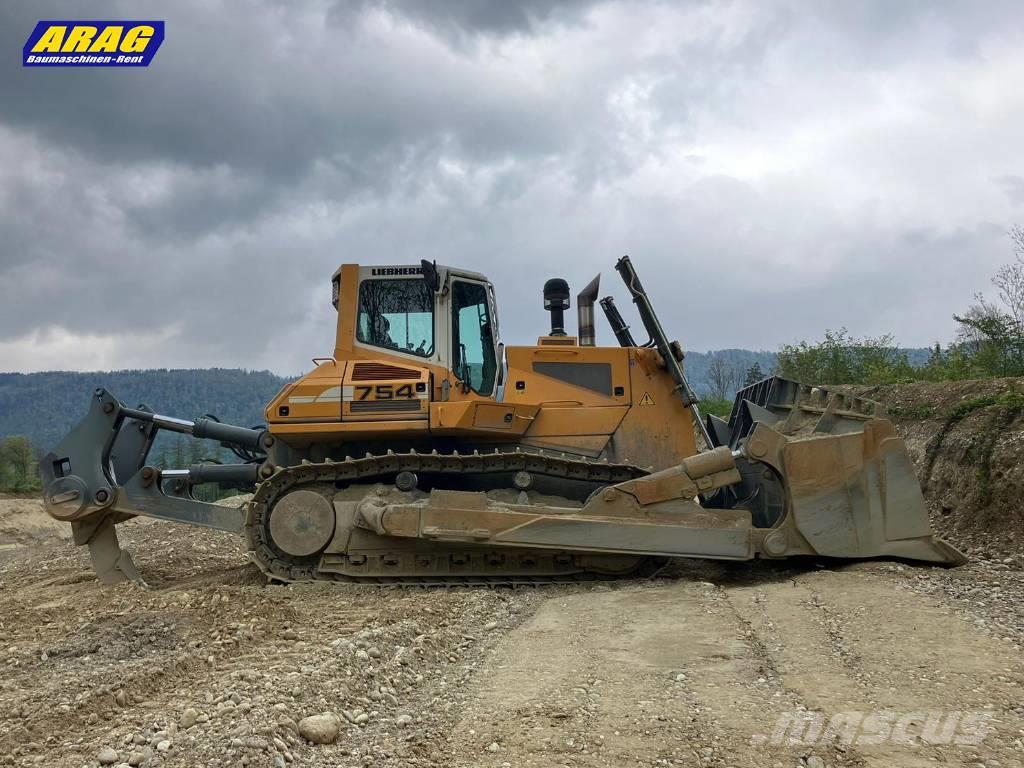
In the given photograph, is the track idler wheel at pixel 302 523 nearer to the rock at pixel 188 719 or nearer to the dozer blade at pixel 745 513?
the dozer blade at pixel 745 513

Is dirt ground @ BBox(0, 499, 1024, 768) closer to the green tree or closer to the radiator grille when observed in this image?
the radiator grille

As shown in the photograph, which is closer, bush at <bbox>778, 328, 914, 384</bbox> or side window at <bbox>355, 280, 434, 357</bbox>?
side window at <bbox>355, 280, 434, 357</bbox>

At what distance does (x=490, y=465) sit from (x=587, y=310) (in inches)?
85.5

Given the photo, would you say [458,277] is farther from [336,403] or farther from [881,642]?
[881,642]

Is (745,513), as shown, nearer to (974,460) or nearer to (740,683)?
(740,683)

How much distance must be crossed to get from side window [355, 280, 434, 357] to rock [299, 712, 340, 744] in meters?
5.02

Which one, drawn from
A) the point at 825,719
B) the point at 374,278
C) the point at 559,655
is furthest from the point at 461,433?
the point at 825,719

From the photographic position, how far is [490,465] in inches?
310

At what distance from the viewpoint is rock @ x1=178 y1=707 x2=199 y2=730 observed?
395cm

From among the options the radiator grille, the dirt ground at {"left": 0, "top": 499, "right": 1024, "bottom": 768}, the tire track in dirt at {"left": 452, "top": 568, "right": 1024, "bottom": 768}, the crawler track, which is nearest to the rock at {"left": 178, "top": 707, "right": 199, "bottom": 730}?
the dirt ground at {"left": 0, "top": 499, "right": 1024, "bottom": 768}

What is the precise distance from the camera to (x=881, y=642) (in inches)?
201

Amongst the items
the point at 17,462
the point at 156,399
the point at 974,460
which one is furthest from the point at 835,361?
the point at 156,399

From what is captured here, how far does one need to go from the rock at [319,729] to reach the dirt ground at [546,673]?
0.06m

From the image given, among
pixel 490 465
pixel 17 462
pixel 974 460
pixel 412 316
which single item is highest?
pixel 412 316
